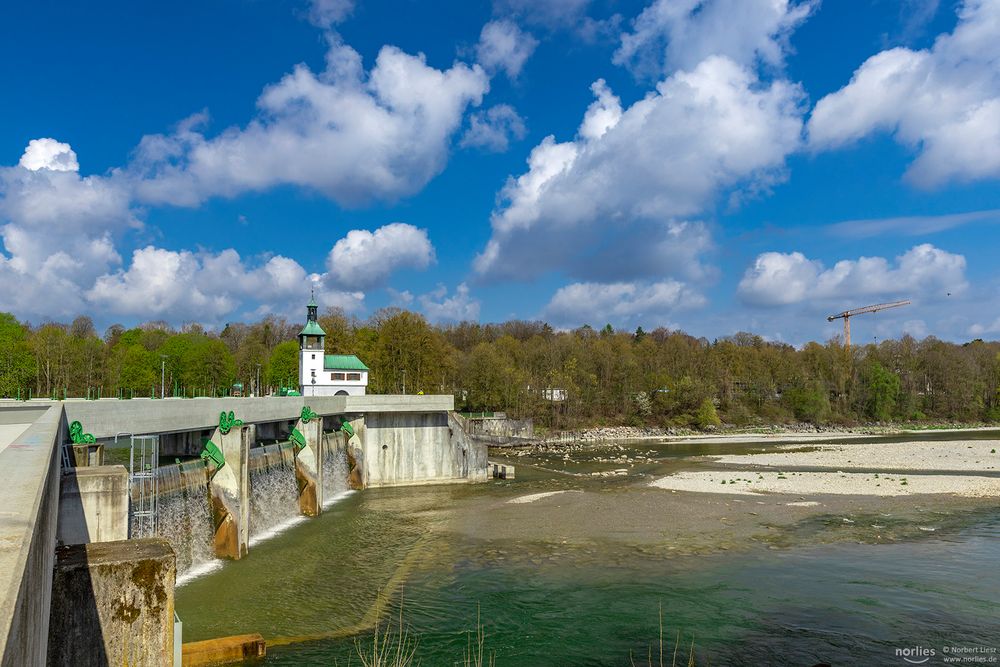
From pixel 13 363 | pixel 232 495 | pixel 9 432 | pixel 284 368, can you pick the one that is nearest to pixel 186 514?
pixel 232 495

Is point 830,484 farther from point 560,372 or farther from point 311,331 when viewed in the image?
point 560,372

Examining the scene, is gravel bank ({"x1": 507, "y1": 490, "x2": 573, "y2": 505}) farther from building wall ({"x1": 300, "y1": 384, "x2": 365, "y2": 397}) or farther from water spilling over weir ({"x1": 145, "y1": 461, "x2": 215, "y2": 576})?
building wall ({"x1": 300, "y1": 384, "x2": 365, "y2": 397})

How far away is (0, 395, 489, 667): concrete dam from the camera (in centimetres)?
583

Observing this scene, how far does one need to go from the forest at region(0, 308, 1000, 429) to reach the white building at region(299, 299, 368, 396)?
47.4 ft

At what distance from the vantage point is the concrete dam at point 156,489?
19.1 ft

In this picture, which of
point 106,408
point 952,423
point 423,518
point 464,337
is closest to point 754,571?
point 423,518

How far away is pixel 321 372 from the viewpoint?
64750 mm

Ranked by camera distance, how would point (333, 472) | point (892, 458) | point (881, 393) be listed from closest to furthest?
point (333, 472)
point (892, 458)
point (881, 393)

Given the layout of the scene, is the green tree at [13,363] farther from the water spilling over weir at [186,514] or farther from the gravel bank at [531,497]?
the gravel bank at [531,497]

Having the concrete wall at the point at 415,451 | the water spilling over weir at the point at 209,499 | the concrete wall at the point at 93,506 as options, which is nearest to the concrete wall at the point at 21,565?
the concrete wall at the point at 93,506

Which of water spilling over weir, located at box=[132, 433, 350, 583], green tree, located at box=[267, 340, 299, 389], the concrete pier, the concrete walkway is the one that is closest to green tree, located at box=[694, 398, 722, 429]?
green tree, located at box=[267, 340, 299, 389]

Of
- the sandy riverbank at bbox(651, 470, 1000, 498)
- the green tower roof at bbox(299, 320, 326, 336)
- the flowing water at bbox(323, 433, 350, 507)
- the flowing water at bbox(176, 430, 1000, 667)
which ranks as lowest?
the flowing water at bbox(176, 430, 1000, 667)

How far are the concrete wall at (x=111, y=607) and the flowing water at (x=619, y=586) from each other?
24.3 feet

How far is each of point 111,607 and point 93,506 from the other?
17.0ft
